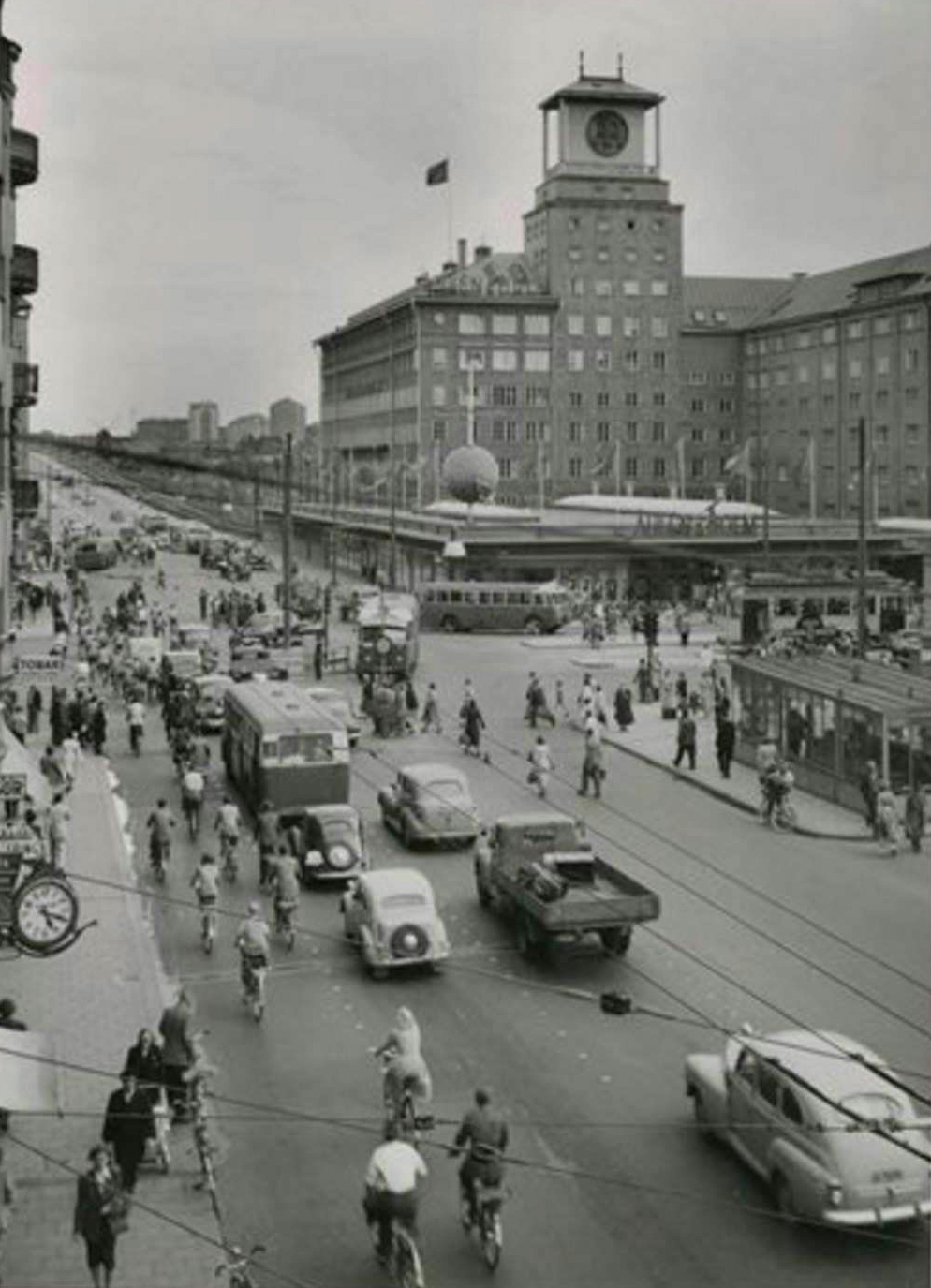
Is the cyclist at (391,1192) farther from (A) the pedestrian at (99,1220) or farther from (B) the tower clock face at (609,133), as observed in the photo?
(B) the tower clock face at (609,133)

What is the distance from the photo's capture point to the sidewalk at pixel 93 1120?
15.0 metres

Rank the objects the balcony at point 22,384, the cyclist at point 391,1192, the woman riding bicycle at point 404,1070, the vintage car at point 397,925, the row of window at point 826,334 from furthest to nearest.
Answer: the row of window at point 826,334 → the balcony at point 22,384 → the vintage car at point 397,925 → the woman riding bicycle at point 404,1070 → the cyclist at point 391,1192

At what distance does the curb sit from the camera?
34.2 m

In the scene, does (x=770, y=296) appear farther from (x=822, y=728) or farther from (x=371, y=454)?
(x=822, y=728)

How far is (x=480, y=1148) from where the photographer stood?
600 inches

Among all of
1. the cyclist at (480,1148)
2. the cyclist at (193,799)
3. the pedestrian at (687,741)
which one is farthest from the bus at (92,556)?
the cyclist at (480,1148)

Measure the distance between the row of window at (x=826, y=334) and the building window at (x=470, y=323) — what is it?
2456 centimetres

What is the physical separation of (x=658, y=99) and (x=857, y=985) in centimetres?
12312

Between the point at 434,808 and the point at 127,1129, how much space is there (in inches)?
661

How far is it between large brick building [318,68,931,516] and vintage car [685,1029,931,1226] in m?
110

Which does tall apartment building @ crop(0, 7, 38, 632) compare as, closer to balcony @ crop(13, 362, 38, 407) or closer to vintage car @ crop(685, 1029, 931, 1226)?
balcony @ crop(13, 362, 38, 407)

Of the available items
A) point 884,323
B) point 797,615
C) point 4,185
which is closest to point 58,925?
point 4,185

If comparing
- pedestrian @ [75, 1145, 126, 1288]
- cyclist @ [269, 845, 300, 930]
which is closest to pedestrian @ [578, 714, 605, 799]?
cyclist @ [269, 845, 300, 930]

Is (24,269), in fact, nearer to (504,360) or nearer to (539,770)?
(539,770)
